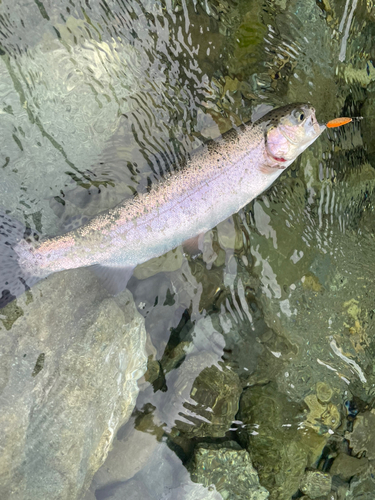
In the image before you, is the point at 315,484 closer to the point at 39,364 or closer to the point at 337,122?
the point at 39,364

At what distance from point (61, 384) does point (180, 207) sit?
1.81 m

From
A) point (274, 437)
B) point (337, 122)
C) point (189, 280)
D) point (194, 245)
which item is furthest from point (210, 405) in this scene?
point (337, 122)

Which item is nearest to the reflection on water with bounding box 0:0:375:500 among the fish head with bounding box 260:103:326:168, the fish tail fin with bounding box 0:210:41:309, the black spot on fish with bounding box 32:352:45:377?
the black spot on fish with bounding box 32:352:45:377

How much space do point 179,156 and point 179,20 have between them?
1.26 meters

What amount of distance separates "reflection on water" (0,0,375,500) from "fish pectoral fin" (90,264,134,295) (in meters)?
0.11

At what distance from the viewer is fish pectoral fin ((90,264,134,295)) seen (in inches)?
124

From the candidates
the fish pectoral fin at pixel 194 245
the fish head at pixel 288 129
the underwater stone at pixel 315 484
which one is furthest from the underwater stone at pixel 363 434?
the fish head at pixel 288 129

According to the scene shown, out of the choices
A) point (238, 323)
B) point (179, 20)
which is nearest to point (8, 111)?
point (179, 20)

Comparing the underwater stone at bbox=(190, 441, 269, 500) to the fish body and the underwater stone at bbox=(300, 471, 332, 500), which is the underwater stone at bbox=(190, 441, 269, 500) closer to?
the underwater stone at bbox=(300, 471, 332, 500)

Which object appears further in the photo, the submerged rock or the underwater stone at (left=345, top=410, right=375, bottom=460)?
the underwater stone at (left=345, top=410, right=375, bottom=460)

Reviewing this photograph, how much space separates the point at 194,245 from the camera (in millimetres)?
3480

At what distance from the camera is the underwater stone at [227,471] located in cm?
355

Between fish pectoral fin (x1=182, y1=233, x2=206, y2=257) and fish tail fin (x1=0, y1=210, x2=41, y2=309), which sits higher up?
fish tail fin (x1=0, y1=210, x2=41, y2=309)

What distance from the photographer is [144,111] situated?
3344 millimetres
